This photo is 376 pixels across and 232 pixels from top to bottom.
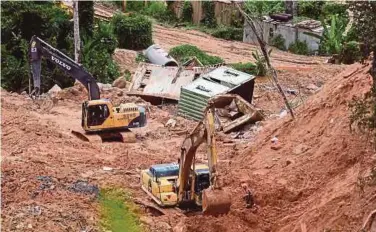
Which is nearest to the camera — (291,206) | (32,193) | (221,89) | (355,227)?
(355,227)

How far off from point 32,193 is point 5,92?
1102 cm

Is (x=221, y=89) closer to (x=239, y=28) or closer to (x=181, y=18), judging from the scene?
(x=239, y=28)

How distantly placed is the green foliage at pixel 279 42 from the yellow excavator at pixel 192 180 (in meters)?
19.7

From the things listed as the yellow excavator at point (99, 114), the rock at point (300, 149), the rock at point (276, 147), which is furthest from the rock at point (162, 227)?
the yellow excavator at point (99, 114)

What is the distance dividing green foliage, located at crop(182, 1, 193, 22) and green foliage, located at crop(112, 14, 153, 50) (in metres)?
5.23

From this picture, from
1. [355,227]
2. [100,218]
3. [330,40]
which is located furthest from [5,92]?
[355,227]

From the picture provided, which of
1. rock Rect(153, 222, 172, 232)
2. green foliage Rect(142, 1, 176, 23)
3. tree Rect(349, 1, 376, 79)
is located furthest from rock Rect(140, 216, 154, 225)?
green foliage Rect(142, 1, 176, 23)

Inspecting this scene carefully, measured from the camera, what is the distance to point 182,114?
23.5 m

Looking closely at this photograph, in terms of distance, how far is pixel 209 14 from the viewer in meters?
39.3

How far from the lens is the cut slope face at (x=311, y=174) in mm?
13461

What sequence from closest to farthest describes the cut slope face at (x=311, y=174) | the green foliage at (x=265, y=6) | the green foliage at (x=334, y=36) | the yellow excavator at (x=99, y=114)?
the cut slope face at (x=311, y=174) → the yellow excavator at (x=99, y=114) → the green foliage at (x=334, y=36) → the green foliage at (x=265, y=6)

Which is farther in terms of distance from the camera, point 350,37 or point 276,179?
point 350,37

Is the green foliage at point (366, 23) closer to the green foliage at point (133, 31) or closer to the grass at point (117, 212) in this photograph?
the grass at point (117, 212)

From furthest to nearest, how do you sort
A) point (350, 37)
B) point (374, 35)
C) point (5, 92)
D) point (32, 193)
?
point (350, 37) < point (5, 92) < point (32, 193) < point (374, 35)
